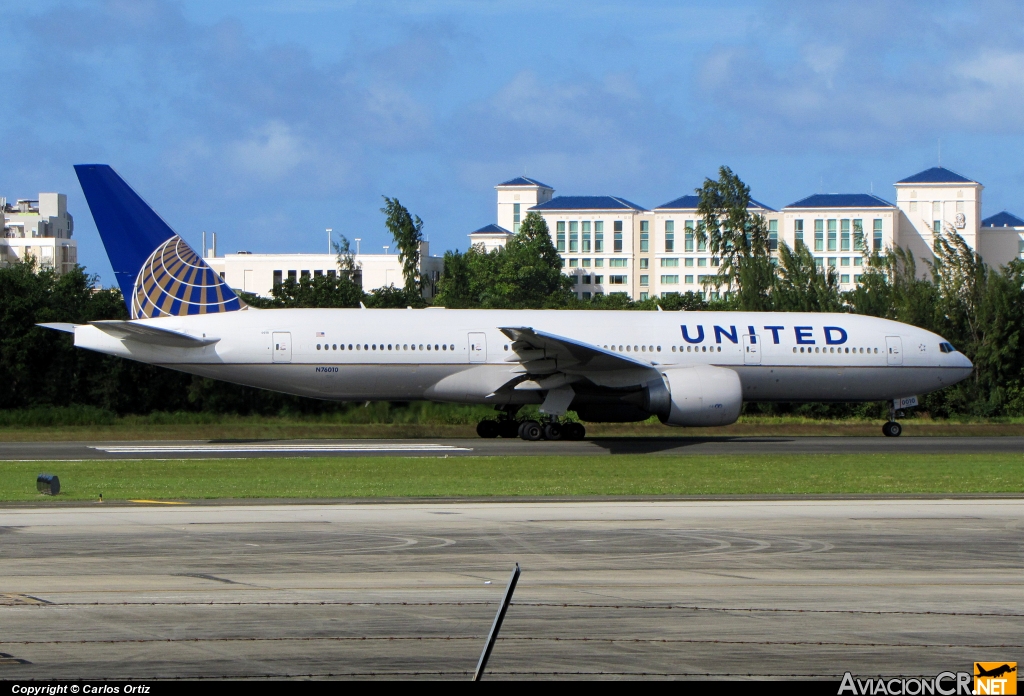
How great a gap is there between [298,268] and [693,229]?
160 feet

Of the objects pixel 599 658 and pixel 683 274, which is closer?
pixel 599 658

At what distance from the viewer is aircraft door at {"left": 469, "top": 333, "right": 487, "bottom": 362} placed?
3156cm

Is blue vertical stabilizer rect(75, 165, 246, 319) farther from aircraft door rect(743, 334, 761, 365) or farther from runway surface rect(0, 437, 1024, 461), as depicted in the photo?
aircraft door rect(743, 334, 761, 365)

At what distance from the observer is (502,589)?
1076 cm

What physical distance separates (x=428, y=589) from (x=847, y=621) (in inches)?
147

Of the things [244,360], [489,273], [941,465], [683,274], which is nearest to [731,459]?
[941,465]

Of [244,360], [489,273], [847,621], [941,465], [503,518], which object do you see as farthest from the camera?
[489,273]

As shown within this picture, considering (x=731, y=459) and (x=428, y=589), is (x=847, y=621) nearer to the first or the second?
(x=428, y=589)

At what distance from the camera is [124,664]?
7758mm

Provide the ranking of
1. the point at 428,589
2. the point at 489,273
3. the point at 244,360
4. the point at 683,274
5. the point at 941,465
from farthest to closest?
the point at 683,274 → the point at 489,273 → the point at 244,360 → the point at 941,465 → the point at 428,589

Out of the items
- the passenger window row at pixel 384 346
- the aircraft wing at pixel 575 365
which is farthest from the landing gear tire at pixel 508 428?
the passenger window row at pixel 384 346

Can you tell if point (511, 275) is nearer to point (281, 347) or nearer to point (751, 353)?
point (751, 353)

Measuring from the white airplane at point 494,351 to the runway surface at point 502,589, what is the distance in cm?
1328

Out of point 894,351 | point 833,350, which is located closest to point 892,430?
point 894,351
